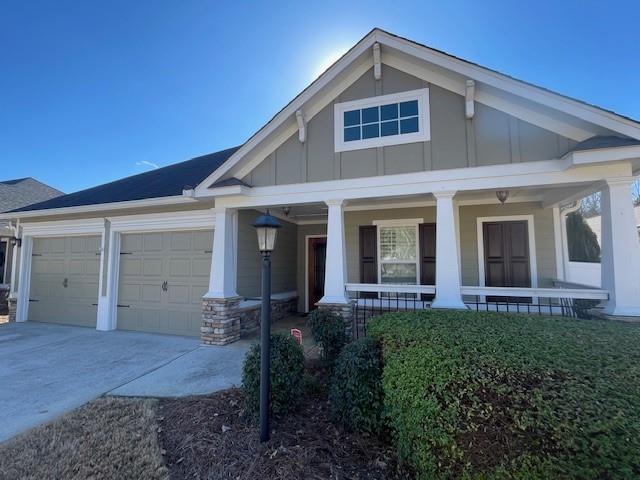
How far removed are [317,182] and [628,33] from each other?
7820mm

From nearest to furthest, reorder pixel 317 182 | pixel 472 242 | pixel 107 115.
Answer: pixel 317 182 < pixel 472 242 < pixel 107 115

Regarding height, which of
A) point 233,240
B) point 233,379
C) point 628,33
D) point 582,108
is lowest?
point 233,379

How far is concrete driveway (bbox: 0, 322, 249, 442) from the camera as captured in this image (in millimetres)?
4004

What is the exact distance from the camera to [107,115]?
36.4 feet

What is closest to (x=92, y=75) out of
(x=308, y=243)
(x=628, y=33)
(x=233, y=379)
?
(x=308, y=243)

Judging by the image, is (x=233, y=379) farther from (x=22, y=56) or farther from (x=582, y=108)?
(x=22, y=56)

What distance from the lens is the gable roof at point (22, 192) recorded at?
45.5 ft

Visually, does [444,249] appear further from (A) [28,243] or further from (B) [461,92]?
(A) [28,243]

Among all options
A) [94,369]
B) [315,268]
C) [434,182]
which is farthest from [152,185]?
[434,182]

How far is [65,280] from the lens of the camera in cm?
870

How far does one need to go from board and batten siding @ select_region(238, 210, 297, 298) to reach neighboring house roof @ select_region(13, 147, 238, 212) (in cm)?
154

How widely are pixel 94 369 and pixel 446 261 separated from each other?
600cm

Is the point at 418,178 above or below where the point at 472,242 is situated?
above

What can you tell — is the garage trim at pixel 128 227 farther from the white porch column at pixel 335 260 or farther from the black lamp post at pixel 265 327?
the black lamp post at pixel 265 327
